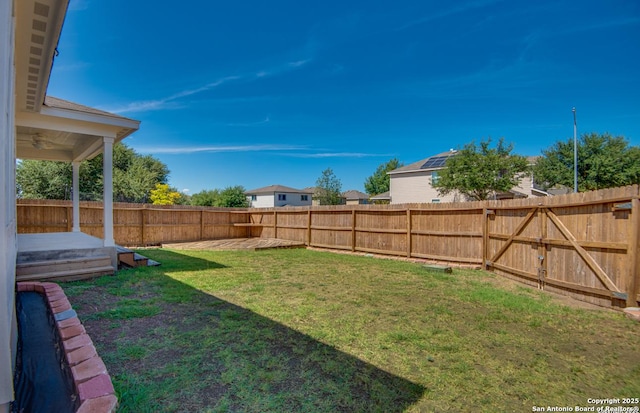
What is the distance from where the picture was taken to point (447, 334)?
141 inches

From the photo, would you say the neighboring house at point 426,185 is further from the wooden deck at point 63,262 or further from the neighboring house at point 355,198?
the wooden deck at point 63,262

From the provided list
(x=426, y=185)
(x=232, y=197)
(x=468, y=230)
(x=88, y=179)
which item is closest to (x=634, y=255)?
(x=468, y=230)

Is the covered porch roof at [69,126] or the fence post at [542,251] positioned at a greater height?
the covered porch roof at [69,126]

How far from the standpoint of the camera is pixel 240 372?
257 centimetres

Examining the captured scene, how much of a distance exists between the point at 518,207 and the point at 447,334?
443 cm

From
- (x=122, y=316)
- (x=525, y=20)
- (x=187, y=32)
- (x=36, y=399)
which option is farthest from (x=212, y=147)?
(x=36, y=399)

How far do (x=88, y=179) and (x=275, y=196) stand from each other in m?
21.3

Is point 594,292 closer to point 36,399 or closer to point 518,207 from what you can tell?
point 518,207

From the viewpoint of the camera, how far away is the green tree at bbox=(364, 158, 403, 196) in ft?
156

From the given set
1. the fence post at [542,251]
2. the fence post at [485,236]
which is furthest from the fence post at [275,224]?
the fence post at [542,251]

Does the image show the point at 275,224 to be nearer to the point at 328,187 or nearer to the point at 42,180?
the point at 42,180

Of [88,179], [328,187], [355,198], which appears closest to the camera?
[88,179]

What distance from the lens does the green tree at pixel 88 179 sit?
18.7 metres

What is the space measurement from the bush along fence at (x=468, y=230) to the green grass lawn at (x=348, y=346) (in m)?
0.69
